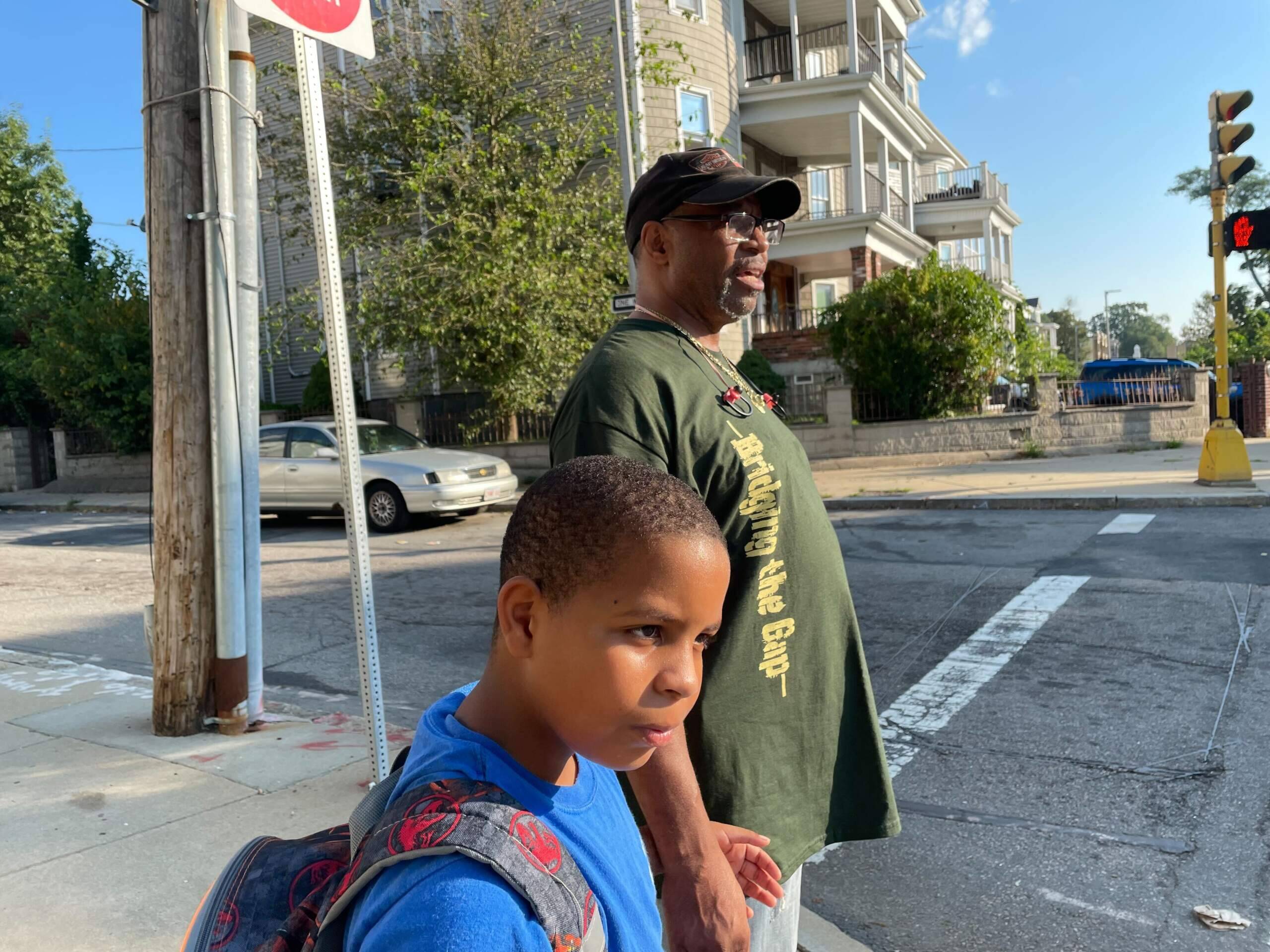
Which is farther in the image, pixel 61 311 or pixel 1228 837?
pixel 61 311

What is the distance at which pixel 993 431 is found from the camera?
57.4ft

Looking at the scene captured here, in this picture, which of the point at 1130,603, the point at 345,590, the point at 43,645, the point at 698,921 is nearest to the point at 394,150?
the point at 345,590

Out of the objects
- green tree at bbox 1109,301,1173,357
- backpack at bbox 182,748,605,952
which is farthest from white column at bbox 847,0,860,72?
green tree at bbox 1109,301,1173,357

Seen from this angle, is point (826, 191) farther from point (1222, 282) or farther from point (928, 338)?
point (1222, 282)

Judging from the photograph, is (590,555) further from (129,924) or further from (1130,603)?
(1130,603)

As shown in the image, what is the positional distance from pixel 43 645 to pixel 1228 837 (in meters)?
7.40

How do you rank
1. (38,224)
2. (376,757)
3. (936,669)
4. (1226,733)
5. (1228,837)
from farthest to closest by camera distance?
(38,224)
(936,669)
(1226,733)
(1228,837)
(376,757)

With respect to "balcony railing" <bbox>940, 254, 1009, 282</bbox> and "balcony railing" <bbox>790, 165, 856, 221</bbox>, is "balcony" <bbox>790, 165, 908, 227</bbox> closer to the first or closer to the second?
"balcony railing" <bbox>790, 165, 856, 221</bbox>

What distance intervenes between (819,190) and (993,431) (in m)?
12.2

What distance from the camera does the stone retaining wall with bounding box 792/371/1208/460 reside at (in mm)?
17453

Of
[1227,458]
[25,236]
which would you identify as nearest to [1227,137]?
[1227,458]

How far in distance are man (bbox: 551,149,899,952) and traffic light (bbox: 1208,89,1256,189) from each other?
38.0 ft

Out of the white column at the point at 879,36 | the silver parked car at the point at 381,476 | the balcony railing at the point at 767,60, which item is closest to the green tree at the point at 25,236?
the silver parked car at the point at 381,476

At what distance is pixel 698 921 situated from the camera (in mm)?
1515
